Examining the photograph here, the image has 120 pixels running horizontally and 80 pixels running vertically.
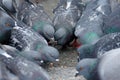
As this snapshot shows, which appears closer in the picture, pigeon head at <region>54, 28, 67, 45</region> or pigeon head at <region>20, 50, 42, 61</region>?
pigeon head at <region>20, 50, 42, 61</region>

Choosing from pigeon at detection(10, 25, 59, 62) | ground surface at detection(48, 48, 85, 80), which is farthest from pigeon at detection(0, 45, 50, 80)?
ground surface at detection(48, 48, 85, 80)

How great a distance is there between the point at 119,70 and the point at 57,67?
4.12 feet

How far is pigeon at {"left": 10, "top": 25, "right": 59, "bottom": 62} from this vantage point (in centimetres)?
424

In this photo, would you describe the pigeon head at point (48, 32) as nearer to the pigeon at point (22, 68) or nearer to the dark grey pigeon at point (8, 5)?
the dark grey pigeon at point (8, 5)

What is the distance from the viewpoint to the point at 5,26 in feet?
15.1

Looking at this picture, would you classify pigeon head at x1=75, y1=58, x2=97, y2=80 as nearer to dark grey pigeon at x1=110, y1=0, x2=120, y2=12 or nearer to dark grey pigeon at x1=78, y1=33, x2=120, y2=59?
dark grey pigeon at x1=78, y1=33, x2=120, y2=59

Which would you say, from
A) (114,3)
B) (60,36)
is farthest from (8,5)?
(114,3)

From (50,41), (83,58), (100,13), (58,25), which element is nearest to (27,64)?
(83,58)

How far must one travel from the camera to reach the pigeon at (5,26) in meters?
4.57

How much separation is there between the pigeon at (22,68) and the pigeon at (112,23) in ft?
4.37

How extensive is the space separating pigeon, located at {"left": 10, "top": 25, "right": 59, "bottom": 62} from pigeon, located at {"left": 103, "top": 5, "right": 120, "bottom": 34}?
765 mm

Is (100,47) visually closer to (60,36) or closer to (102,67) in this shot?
(102,67)

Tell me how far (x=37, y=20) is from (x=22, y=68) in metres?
1.54

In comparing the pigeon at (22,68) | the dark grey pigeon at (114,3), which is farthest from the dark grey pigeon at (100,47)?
the dark grey pigeon at (114,3)
